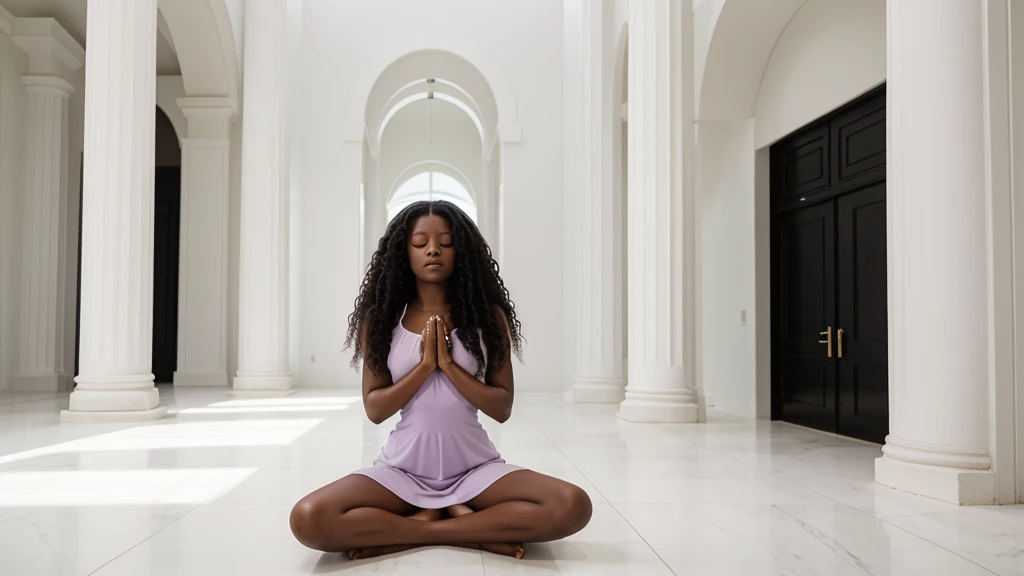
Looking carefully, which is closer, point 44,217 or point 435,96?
point 44,217

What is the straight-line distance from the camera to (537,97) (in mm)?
16641

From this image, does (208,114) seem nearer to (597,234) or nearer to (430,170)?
(597,234)

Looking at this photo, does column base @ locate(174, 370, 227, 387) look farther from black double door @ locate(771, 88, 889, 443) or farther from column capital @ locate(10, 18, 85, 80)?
black double door @ locate(771, 88, 889, 443)

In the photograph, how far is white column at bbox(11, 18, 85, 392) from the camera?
14617mm

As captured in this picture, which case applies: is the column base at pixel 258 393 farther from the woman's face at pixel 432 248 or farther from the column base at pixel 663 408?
the woman's face at pixel 432 248

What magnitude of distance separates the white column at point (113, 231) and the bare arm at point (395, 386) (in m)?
6.49

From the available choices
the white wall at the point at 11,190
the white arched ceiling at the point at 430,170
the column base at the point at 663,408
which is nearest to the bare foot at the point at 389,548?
the column base at the point at 663,408

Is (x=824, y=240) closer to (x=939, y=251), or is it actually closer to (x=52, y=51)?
(x=939, y=251)

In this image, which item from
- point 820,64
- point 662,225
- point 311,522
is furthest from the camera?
point 662,225

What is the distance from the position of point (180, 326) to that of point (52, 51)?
17.8ft

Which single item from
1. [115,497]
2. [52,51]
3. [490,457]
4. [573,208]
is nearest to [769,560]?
[490,457]

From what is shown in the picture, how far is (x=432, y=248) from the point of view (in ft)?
11.7

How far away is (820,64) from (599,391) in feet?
18.8

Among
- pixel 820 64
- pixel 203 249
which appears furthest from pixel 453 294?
pixel 203 249
